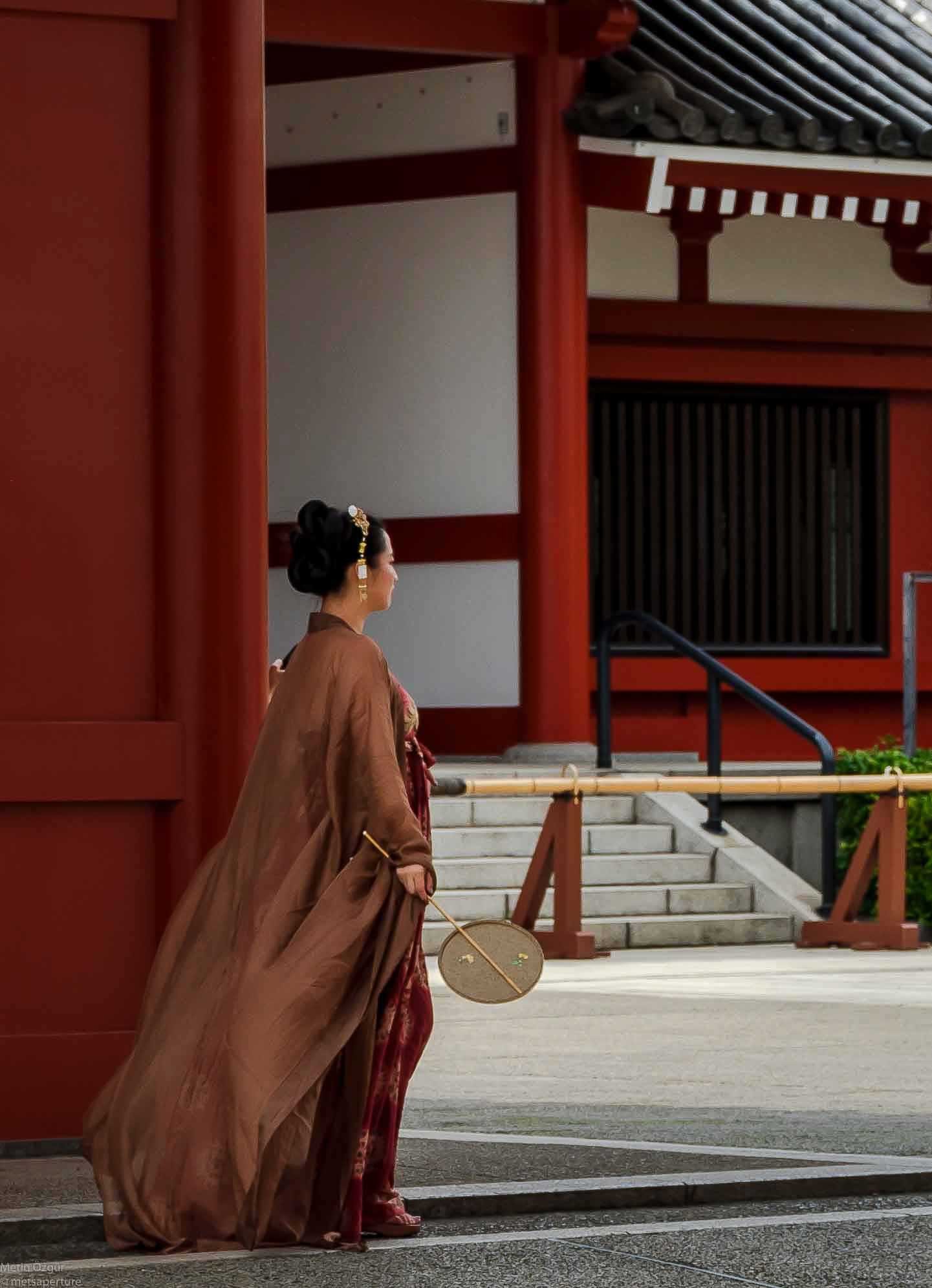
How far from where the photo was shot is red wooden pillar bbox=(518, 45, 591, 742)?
48.6 ft

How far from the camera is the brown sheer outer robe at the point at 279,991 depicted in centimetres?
574

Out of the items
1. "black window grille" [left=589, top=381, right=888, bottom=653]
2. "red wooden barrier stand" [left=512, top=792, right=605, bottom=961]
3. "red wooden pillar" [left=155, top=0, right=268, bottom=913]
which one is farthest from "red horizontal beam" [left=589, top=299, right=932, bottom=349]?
"red wooden pillar" [left=155, top=0, right=268, bottom=913]

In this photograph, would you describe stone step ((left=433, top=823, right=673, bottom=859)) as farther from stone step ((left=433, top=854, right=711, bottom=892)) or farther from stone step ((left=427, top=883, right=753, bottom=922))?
stone step ((left=427, top=883, right=753, bottom=922))

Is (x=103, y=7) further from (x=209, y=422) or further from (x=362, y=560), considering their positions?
(x=362, y=560)

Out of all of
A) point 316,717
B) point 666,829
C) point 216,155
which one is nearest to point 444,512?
point 666,829

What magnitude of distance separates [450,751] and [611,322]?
2.96 m

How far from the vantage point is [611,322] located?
637 inches

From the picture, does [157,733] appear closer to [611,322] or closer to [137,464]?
[137,464]

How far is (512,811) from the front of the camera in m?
13.5

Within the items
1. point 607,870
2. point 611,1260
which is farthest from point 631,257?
point 611,1260

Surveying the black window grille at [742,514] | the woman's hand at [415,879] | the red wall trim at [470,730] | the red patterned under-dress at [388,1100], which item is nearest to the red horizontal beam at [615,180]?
the black window grille at [742,514]

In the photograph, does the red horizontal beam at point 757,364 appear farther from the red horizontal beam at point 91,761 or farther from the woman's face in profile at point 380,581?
the woman's face in profile at point 380,581

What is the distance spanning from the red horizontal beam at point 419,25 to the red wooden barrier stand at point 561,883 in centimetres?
485

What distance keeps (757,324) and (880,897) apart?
204 inches
